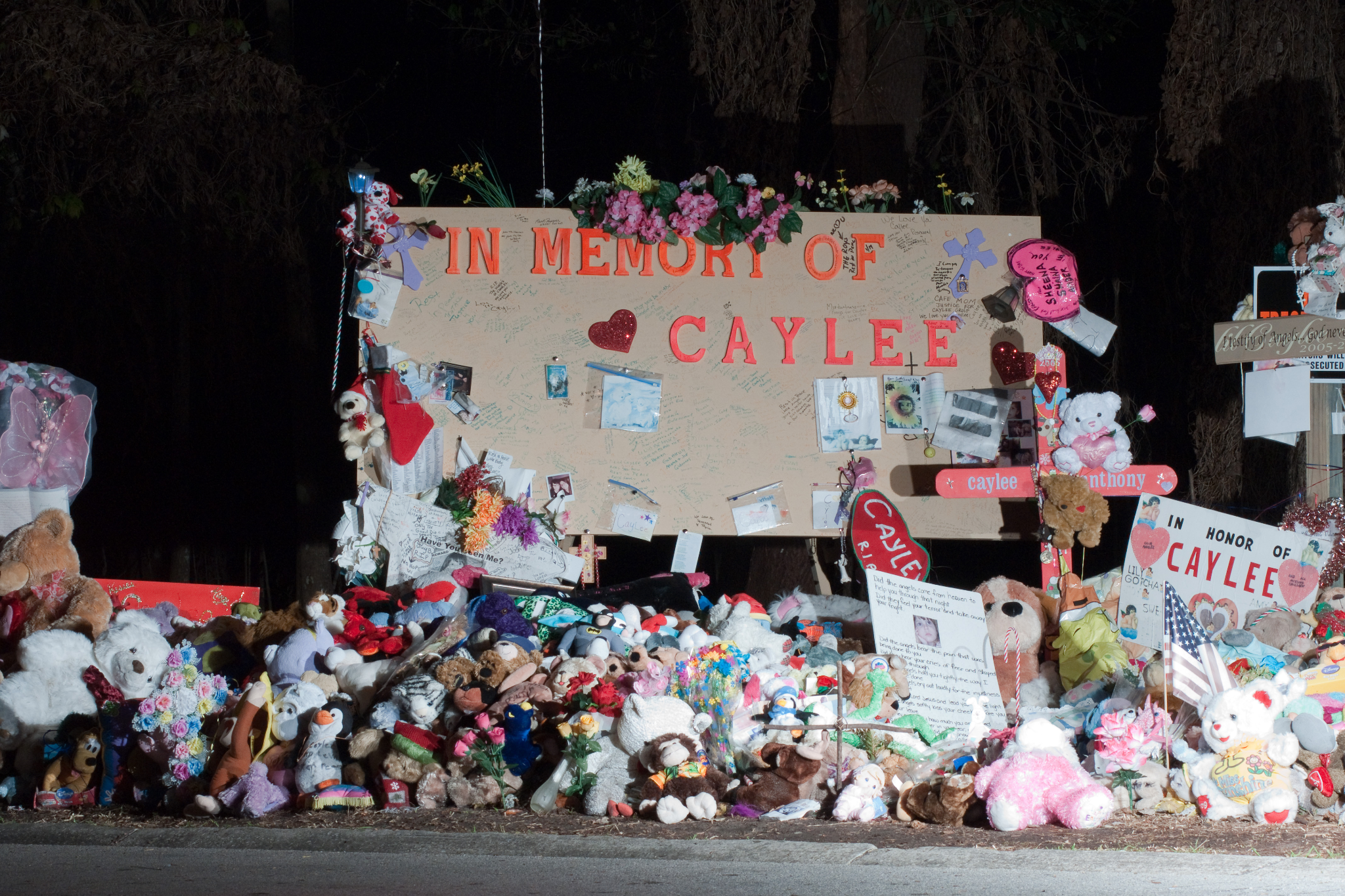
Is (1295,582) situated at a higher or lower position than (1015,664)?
higher

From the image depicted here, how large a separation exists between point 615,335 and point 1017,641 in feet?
8.00

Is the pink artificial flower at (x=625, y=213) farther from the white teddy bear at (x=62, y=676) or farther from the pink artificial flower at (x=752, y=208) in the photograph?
the white teddy bear at (x=62, y=676)

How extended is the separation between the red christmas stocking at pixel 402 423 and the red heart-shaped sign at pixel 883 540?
7.16 feet

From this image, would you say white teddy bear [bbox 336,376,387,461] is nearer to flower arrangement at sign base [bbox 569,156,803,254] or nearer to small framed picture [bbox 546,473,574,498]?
small framed picture [bbox 546,473,574,498]

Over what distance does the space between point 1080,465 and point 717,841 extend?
2996 mm

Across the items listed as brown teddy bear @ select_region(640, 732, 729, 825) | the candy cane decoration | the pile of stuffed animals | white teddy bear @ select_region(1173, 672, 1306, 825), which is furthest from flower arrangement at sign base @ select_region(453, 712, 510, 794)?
white teddy bear @ select_region(1173, 672, 1306, 825)

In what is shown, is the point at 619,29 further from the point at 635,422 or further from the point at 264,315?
the point at 635,422

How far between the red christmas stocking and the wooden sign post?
2550 millimetres

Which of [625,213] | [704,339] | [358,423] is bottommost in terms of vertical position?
[358,423]

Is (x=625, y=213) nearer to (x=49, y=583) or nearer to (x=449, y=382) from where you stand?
(x=449, y=382)

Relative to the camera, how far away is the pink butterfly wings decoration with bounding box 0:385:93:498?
21.0ft

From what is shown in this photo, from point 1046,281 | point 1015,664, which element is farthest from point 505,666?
point 1046,281

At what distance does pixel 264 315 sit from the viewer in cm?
1022

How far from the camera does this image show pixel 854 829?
4.35 m
